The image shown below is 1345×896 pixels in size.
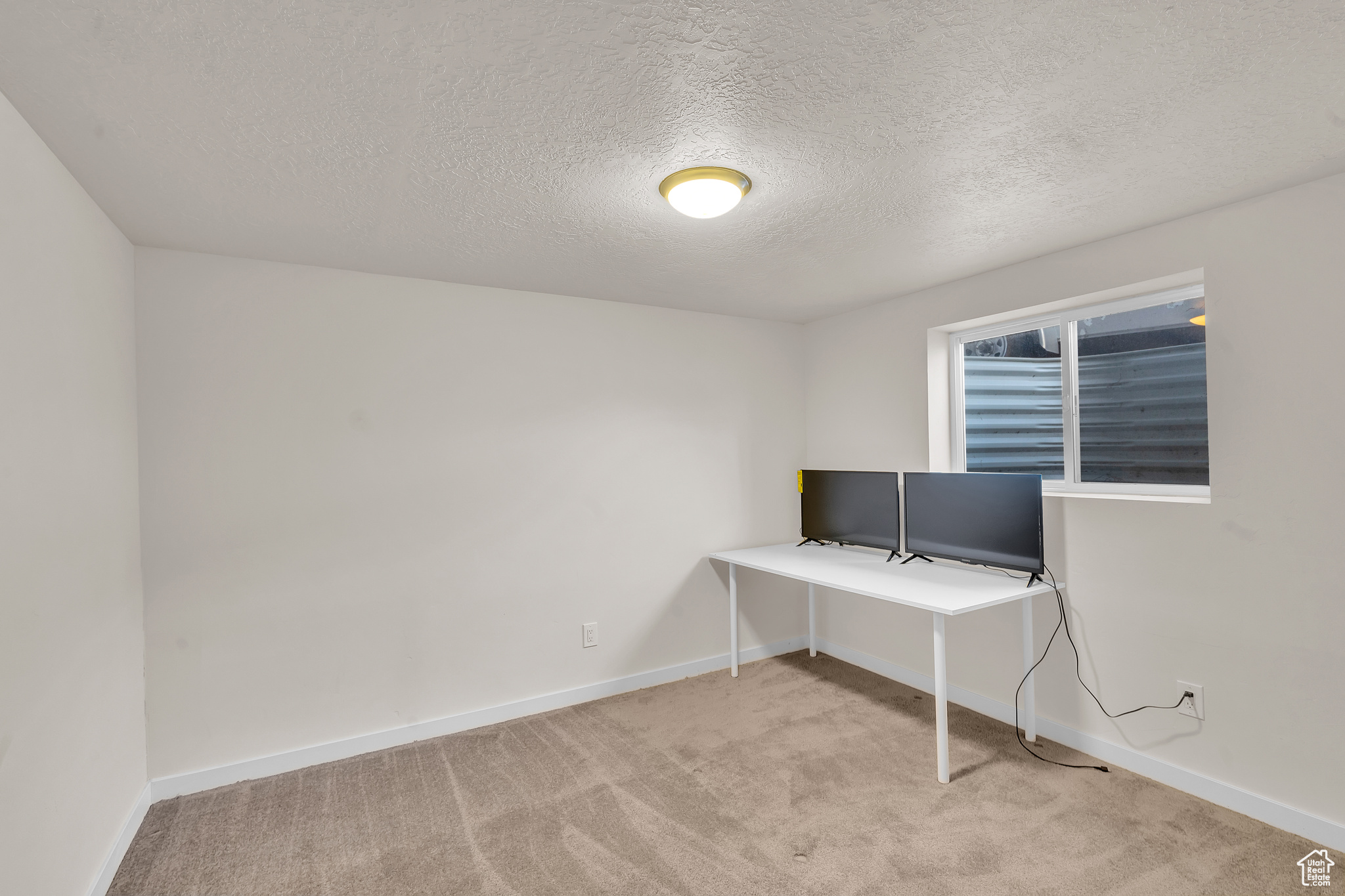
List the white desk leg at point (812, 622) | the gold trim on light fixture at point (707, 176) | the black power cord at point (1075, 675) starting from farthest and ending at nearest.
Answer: the white desk leg at point (812, 622) → the black power cord at point (1075, 675) → the gold trim on light fixture at point (707, 176)

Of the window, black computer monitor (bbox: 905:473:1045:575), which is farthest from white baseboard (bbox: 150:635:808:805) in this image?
the window

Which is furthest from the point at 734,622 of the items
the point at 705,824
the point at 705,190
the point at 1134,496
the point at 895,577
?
the point at 705,190

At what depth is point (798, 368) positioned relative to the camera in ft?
13.9

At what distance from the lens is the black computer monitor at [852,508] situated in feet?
11.2

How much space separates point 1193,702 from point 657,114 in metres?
2.83

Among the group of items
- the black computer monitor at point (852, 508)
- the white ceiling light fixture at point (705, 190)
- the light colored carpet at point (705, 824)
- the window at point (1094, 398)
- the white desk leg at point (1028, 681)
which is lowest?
the light colored carpet at point (705, 824)

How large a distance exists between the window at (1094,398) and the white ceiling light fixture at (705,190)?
192 centimetres

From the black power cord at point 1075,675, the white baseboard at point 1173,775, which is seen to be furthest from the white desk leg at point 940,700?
the white baseboard at point 1173,775

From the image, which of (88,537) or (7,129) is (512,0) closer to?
(7,129)

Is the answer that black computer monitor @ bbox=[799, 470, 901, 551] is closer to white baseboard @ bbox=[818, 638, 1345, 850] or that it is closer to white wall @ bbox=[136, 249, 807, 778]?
white wall @ bbox=[136, 249, 807, 778]

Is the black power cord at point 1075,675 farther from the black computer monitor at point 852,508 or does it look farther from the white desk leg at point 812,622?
the white desk leg at point 812,622

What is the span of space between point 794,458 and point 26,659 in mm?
3657

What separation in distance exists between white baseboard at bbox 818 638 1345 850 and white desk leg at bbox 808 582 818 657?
708 millimetres

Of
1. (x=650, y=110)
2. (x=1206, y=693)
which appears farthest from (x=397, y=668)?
(x=1206, y=693)
